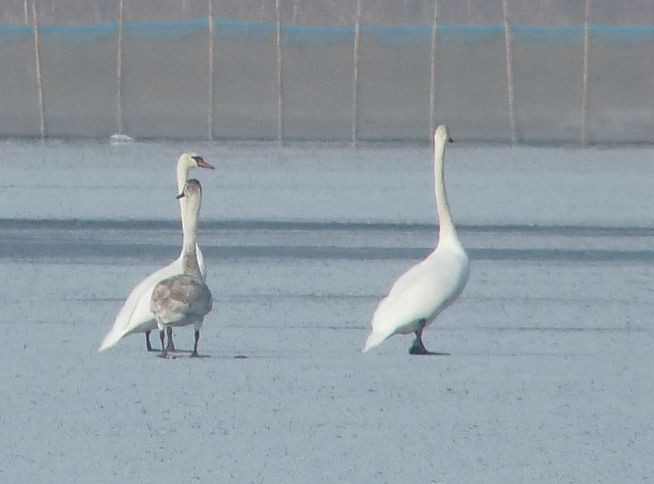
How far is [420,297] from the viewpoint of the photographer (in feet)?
30.1

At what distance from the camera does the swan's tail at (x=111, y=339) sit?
30.0 feet

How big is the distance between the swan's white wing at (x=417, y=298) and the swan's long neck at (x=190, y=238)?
3.13 ft

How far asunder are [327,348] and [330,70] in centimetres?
1800

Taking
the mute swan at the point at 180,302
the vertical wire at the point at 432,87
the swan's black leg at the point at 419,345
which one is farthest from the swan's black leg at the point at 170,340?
the vertical wire at the point at 432,87

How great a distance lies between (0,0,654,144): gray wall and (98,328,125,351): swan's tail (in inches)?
707

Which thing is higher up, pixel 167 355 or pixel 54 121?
pixel 167 355

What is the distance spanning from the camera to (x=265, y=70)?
2722cm

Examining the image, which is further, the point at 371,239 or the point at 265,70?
the point at 265,70

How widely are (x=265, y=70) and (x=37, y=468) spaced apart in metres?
21.1

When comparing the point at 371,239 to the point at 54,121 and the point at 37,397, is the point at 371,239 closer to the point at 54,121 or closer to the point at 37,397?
the point at 37,397

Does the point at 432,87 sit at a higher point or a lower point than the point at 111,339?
lower

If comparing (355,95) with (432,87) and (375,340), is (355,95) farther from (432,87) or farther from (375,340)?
(375,340)

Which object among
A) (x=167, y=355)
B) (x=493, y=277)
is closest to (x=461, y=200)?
(x=493, y=277)

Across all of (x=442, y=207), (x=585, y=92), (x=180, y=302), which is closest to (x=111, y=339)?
(x=180, y=302)
